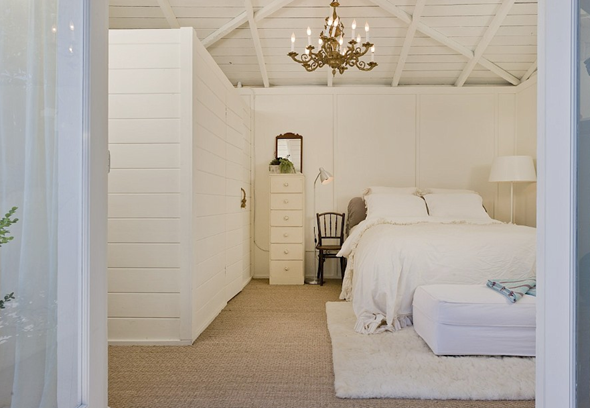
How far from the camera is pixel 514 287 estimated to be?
2662 millimetres

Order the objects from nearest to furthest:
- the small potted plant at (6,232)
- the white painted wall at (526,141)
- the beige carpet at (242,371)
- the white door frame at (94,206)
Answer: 1. the small potted plant at (6,232)
2. the white door frame at (94,206)
3. the beige carpet at (242,371)
4. the white painted wall at (526,141)

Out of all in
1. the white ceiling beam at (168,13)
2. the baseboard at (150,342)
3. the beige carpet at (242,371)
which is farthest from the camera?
the white ceiling beam at (168,13)

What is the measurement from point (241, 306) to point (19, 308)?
2953 mm

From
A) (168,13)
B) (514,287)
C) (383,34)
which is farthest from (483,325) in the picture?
(168,13)

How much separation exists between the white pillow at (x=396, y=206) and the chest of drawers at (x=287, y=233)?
2.79 feet

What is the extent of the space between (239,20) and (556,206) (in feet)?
12.7

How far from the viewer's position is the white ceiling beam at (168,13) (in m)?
4.02

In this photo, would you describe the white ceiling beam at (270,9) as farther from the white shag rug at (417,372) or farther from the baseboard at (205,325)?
the white shag rug at (417,372)

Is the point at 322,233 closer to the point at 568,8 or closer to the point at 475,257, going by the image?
the point at 475,257

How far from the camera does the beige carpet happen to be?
1993 mm

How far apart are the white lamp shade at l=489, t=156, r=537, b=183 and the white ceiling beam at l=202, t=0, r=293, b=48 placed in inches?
114

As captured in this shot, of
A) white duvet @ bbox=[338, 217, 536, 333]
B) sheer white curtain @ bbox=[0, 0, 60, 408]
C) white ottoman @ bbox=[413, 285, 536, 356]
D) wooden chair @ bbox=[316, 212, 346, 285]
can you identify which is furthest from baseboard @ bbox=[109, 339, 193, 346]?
wooden chair @ bbox=[316, 212, 346, 285]

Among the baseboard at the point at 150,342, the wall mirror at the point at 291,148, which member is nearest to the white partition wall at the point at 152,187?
the baseboard at the point at 150,342

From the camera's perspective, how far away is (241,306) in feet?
12.9
